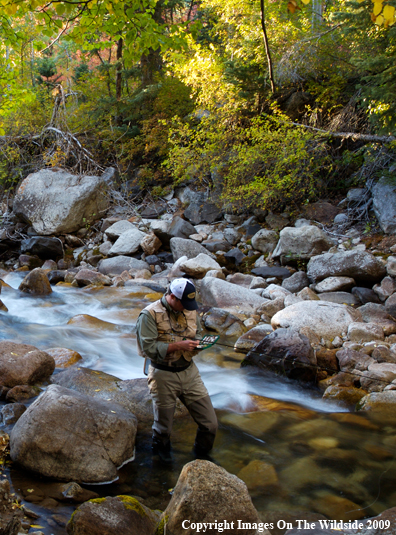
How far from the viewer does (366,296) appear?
29.7 ft

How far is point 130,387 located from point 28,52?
1030 inches

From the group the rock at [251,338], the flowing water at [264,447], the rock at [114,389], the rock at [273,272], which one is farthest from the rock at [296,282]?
the rock at [114,389]

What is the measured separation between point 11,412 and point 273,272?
8.04 m

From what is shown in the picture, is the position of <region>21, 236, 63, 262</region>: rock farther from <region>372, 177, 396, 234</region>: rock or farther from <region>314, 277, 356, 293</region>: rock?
<region>372, 177, 396, 234</region>: rock

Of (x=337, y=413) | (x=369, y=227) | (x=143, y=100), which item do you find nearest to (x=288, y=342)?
(x=337, y=413)

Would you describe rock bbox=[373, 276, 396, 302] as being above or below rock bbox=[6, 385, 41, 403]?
below

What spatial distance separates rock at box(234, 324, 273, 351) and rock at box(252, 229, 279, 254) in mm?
5110

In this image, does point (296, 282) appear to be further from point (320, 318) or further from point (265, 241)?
point (320, 318)

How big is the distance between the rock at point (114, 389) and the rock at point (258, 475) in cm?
118

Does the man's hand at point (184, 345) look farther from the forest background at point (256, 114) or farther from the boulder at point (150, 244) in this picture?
the boulder at point (150, 244)

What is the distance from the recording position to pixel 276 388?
244 inches

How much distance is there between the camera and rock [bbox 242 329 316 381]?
245 inches

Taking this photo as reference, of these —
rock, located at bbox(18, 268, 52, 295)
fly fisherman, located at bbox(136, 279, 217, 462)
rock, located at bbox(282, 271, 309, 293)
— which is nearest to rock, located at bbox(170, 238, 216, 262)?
rock, located at bbox(282, 271, 309, 293)

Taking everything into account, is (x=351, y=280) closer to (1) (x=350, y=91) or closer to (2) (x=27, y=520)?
(1) (x=350, y=91)
